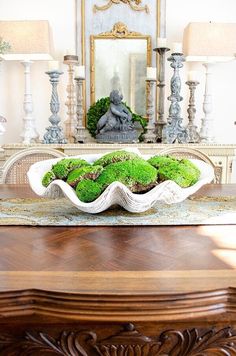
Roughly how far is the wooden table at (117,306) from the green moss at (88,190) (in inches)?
13.5

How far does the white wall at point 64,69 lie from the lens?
123 inches

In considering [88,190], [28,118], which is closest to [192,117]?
[28,118]

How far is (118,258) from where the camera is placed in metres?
Answer: 0.91

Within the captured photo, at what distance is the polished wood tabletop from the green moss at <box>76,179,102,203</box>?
0.34 feet

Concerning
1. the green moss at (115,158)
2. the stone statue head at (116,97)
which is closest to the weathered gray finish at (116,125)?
the stone statue head at (116,97)

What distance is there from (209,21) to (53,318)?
296 cm

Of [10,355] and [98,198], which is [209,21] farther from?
[10,355]

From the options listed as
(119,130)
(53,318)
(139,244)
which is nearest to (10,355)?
(53,318)

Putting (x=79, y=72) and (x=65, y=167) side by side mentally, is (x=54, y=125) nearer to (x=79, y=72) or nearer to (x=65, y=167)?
(x=79, y=72)

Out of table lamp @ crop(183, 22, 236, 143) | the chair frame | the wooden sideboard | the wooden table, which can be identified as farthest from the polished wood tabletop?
table lamp @ crop(183, 22, 236, 143)

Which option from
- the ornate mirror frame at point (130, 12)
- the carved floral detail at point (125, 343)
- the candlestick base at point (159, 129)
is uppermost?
the ornate mirror frame at point (130, 12)

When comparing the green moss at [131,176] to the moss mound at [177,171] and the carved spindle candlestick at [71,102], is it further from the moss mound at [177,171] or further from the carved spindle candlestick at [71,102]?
the carved spindle candlestick at [71,102]

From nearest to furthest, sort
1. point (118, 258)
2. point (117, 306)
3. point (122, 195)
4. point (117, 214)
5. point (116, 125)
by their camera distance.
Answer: point (117, 306), point (118, 258), point (122, 195), point (117, 214), point (116, 125)

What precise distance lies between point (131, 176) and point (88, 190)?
0.45 feet
